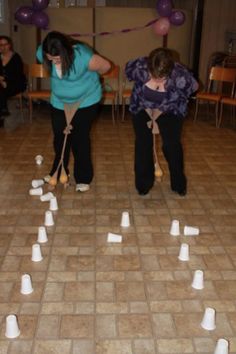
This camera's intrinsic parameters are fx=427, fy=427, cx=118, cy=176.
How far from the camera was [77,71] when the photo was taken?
2.98 m

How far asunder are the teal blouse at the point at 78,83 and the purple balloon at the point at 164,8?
132 inches

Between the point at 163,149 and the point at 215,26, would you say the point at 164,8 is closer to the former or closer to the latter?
the point at 215,26

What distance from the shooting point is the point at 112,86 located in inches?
247

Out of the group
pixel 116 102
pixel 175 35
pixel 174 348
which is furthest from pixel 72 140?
pixel 175 35

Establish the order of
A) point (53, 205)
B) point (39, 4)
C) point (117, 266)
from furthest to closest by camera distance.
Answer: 1. point (39, 4)
2. point (53, 205)
3. point (117, 266)

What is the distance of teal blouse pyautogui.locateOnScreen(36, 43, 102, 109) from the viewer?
117 inches

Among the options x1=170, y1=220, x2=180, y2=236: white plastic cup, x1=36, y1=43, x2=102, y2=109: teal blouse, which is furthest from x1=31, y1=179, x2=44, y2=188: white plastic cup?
x1=170, y1=220, x2=180, y2=236: white plastic cup

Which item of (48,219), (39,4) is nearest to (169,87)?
(48,219)

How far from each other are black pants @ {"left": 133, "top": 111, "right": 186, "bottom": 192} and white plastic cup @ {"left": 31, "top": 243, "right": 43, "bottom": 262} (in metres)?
1.18

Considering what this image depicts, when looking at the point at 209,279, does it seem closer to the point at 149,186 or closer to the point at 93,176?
the point at 149,186

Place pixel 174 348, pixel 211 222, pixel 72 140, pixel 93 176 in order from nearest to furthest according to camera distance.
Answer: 1. pixel 174 348
2. pixel 211 222
3. pixel 72 140
4. pixel 93 176

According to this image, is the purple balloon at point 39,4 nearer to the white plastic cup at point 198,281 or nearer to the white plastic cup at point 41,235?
the white plastic cup at point 41,235

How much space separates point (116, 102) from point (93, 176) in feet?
9.59

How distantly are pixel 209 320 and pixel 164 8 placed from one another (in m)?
5.14
